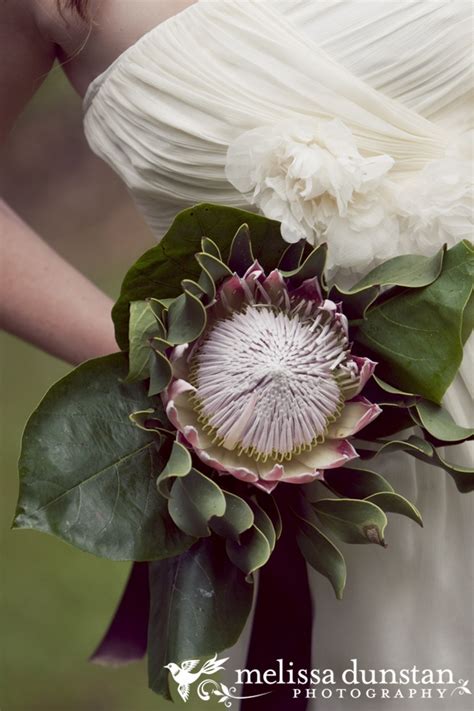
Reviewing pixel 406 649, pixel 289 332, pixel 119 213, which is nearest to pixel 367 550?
pixel 406 649

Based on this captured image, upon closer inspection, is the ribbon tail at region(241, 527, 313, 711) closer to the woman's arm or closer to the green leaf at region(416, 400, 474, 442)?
the green leaf at region(416, 400, 474, 442)

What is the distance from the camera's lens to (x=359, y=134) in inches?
21.5

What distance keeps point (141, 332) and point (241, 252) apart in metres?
0.08

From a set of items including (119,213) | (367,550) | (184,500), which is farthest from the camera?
(119,213)

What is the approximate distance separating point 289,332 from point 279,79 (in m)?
0.20

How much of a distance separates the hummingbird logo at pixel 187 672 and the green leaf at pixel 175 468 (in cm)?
13

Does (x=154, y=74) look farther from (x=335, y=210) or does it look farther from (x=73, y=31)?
(x=335, y=210)

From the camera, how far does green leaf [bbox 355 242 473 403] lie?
470mm

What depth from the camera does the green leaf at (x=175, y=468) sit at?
0.43 metres

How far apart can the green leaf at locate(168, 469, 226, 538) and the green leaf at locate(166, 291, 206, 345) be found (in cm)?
8

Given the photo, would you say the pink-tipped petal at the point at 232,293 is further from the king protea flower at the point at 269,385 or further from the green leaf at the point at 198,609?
the green leaf at the point at 198,609

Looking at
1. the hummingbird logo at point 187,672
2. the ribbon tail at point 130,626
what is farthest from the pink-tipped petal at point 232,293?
the ribbon tail at point 130,626

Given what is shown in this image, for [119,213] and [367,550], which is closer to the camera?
[367,550]

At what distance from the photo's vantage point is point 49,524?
0.46 m
